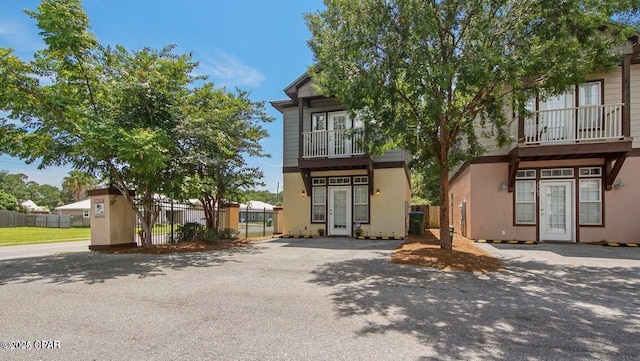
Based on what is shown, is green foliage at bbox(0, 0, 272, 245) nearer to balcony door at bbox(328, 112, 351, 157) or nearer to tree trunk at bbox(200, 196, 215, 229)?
tree trunk at bbox(200, 196, 215, 229)

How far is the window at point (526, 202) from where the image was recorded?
12.4m

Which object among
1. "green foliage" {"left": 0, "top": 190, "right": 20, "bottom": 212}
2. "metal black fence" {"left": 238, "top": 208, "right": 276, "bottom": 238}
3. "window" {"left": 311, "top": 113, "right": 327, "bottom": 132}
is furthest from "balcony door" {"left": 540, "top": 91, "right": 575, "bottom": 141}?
"green foliage" {"left": 0, "top": 190, "right": 20, "bottom": 212}

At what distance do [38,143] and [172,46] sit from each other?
4.52m

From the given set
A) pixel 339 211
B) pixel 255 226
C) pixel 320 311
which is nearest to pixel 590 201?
pixel 339 211

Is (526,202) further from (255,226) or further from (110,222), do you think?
(255,226)

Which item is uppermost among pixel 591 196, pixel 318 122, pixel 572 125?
pixel 318 122

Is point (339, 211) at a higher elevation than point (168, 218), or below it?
higher

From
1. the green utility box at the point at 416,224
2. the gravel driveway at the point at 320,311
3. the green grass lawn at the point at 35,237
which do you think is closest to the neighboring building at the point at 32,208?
the green grass lawn at the point at 35,237

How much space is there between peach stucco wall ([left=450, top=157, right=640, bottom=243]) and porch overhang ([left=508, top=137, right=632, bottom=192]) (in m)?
0.37

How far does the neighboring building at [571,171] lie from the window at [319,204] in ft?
19.7

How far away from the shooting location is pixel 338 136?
1437cm

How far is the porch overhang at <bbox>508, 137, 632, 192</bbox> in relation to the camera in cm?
1063

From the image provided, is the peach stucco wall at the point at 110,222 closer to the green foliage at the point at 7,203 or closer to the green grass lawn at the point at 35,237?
the green grass lawn at the point at 35,237

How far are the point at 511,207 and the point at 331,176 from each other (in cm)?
708
